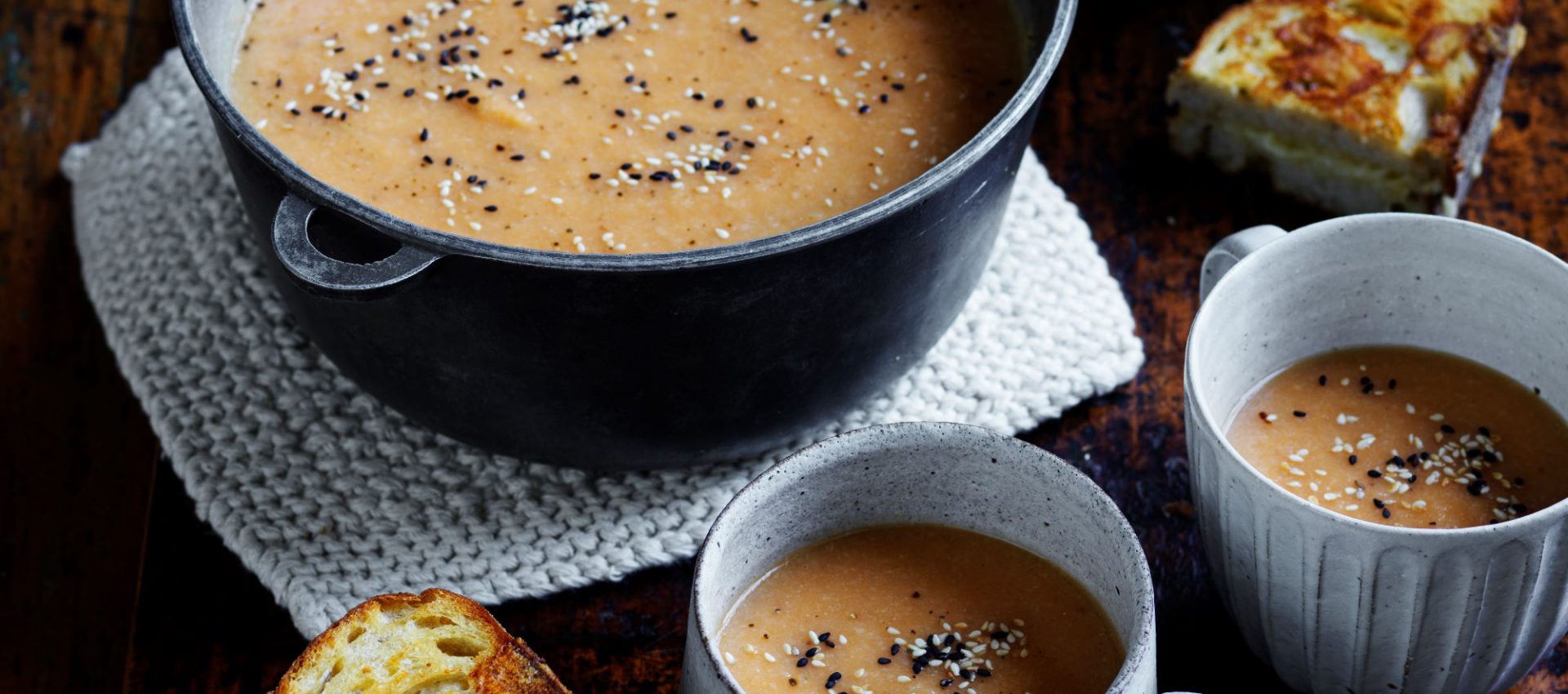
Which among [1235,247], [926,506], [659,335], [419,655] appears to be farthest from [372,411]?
[1235,247]

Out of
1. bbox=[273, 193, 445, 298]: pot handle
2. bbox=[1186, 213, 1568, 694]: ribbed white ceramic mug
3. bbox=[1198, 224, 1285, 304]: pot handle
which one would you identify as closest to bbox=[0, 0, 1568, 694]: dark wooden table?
bbox=[1186, 213, 1568, 694]: ribbed white ceramic mug

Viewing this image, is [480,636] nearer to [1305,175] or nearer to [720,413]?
[720,413]

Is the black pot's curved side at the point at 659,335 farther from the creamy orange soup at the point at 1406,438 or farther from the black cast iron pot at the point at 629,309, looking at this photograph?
the creamy orange soup at the point at 1406,438

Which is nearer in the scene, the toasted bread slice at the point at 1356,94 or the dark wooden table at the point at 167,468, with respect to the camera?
the dark wooden table at the point at 167,468

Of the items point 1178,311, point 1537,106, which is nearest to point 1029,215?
point 1178,311

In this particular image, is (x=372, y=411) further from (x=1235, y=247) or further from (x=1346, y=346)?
(x=1346, y=346)

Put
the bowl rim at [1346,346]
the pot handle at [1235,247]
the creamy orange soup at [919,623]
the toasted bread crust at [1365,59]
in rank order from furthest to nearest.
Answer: the toasted bread crust at [1365,59] < the pot handle at [1235,247] < the creamy orange soup at [919,623] < the bowl rim at [1346,346]

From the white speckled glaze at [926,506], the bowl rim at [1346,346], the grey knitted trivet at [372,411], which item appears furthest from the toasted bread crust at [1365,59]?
the white speckled glaze at [926,506]
